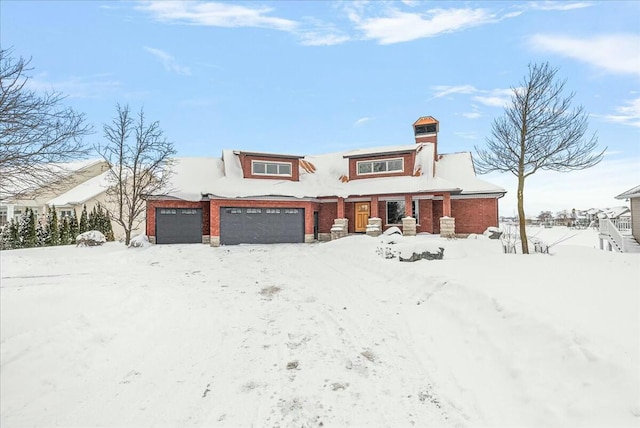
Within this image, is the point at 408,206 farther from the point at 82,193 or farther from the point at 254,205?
the point at 82,193

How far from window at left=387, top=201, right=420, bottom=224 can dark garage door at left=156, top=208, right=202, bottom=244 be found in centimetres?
1392

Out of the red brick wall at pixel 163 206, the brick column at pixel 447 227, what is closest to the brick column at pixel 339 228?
the brick column at pixel 447 227

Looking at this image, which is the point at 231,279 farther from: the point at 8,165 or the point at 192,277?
the point at 8,165

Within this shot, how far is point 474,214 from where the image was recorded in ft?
72.8

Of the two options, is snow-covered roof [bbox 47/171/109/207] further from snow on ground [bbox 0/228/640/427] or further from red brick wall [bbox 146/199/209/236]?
snow on ground [bbox 0/228/640/427]

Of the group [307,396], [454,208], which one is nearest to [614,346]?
[307,396]

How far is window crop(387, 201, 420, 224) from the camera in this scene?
22750 mm

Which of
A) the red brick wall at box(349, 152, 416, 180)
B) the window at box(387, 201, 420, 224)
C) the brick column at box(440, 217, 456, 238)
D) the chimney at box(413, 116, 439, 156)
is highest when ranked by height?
the chimney at box(413, 116, 439, 156)

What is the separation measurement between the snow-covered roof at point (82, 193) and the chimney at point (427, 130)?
27.4 metres

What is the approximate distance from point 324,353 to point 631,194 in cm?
2341

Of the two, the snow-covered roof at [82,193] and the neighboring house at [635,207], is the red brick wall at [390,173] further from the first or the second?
the snow-covered roof at [82,193]

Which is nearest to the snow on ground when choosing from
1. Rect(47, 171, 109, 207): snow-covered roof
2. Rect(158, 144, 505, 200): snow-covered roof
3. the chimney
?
Rect(158, 144, 505, 200): snow-covered roof

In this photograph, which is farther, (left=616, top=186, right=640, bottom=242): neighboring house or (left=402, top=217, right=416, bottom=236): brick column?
(left=402, top=217, right=416, bottom=236): brick column

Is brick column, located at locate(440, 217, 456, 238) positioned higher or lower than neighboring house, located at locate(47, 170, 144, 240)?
lower
